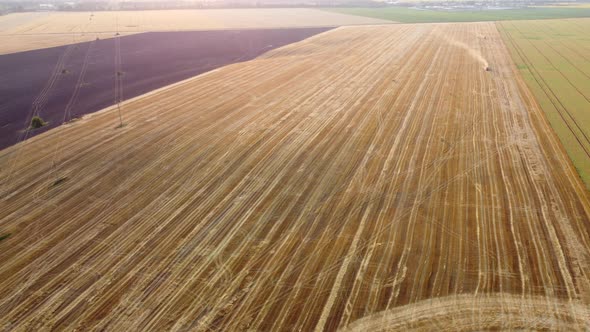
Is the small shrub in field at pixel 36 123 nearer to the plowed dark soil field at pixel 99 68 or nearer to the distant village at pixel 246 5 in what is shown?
the plowed dark soil field at pixel 99 68

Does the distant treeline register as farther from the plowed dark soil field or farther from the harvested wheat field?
the harvested wheat field

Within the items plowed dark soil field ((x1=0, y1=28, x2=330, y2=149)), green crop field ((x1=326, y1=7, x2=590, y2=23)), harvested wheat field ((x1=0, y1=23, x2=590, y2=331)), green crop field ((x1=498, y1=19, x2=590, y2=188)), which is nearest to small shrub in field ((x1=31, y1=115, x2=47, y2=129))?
plowed dark soil field ((x1=0, y1=28, x2=330, y2=149))

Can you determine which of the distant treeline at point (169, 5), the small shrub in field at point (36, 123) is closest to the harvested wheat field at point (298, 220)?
the small shrub in field at point (36, 123)

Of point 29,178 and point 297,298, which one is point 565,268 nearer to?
point 297,298

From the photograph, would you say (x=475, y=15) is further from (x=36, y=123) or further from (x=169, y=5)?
→ (x=169, y=5)

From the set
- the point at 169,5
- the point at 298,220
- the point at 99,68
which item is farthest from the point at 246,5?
the point at 298,220
